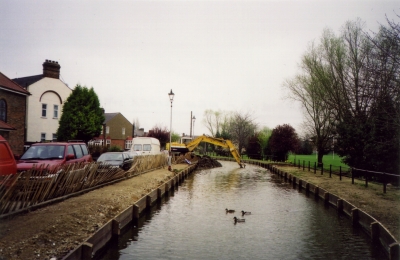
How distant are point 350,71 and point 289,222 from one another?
67.6ft

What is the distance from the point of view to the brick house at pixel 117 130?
66250mm

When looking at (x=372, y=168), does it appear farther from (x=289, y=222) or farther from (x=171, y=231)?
(x=171, y=231)

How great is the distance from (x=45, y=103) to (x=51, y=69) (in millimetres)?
3775

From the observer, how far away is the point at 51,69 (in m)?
37.8

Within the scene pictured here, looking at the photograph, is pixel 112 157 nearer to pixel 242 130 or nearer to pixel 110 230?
pixel 110 230

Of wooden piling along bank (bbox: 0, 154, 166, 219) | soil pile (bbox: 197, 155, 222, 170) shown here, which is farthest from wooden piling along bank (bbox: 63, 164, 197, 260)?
soil pile (bbox: 197, 155, 222, 170)

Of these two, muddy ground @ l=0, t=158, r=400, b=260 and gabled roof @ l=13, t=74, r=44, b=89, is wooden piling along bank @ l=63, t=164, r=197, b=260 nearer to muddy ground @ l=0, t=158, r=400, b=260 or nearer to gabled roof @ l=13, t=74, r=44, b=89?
muddy ground @ l=0, t=158, r=400, b=260

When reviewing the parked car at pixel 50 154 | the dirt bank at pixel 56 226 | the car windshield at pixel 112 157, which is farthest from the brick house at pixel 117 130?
the dirt bank at pixel 56 226

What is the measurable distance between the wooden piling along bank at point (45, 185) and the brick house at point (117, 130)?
164 feet

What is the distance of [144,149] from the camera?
3356cm

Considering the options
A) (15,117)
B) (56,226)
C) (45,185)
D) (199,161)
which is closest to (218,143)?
(199,161)

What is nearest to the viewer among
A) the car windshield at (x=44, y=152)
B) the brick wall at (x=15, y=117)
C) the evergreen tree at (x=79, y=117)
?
the car windshield at (x=44, y=152)

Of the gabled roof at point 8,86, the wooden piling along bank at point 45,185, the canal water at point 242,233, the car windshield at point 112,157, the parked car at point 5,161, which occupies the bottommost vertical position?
the canal water at point 242,233

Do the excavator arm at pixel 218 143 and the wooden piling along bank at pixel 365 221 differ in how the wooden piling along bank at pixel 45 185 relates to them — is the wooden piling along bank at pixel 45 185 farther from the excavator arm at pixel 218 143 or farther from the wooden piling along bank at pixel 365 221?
the excavator arm at pixel 218 143
